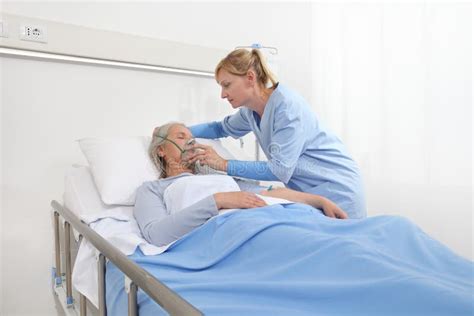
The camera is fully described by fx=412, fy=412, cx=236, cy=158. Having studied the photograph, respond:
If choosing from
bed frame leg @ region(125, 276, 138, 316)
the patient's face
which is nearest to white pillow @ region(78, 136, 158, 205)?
the patient's face

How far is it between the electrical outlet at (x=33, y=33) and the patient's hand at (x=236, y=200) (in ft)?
4.17

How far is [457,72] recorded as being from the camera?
2.26 m

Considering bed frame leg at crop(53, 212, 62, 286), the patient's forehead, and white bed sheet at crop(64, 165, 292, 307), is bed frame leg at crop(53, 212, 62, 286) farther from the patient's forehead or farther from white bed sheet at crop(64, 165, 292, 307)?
A: the patient's forehead

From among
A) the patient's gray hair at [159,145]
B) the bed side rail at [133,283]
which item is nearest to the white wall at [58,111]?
the patient's gray hair at [159,145]

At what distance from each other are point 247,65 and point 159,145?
0.57 meters

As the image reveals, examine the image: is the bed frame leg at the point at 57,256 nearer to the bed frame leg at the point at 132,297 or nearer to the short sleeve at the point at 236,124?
the short sleeve at the point at 236,124

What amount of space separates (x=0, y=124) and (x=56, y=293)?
2.83ft

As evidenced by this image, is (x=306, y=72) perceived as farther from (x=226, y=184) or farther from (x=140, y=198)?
(x=140, y=198)

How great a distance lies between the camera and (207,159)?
6.23 ft

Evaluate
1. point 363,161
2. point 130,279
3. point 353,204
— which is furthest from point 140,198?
point 363,161

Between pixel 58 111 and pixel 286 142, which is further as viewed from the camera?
pixel 58 111

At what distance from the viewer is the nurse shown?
6.19 feet

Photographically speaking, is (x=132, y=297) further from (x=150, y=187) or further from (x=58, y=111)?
(x=58, y=111)

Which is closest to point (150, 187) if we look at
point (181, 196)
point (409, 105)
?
point (181, 196)
